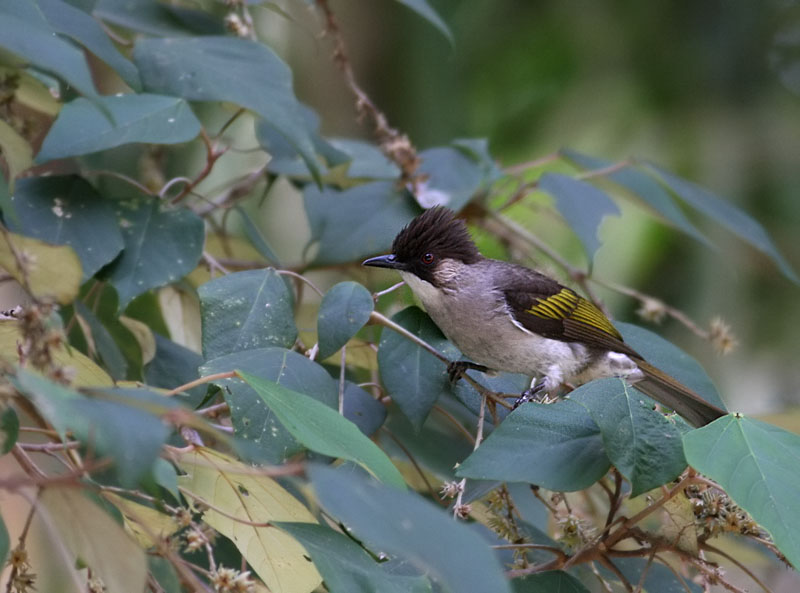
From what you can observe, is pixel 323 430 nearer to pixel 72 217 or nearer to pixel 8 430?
pixel 8 430

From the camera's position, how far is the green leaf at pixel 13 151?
8.25 ft

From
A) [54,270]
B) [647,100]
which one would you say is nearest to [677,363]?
[54,270]

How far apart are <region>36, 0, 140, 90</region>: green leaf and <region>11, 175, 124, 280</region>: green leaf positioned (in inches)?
14.9

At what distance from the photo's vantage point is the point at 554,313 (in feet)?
11.3

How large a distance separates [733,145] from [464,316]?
3902mm

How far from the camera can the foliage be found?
1.56 metres

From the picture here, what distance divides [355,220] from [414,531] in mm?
2000

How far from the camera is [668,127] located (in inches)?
253

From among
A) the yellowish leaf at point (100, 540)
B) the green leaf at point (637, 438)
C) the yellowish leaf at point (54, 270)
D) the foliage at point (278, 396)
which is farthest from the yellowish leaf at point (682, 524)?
the yellowish leaf at point (54, 270)

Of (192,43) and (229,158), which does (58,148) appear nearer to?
(192,43)

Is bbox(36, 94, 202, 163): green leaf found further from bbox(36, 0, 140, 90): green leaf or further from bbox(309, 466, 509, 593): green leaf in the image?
bbox(309, 466, 509, 593): green leaf

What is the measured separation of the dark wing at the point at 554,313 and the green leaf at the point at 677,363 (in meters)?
0.44

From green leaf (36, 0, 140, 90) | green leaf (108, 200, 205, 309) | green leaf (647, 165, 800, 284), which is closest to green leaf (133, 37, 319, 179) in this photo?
green leaf (36, 0, 140, 90)

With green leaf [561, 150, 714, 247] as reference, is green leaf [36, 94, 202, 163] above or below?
above
